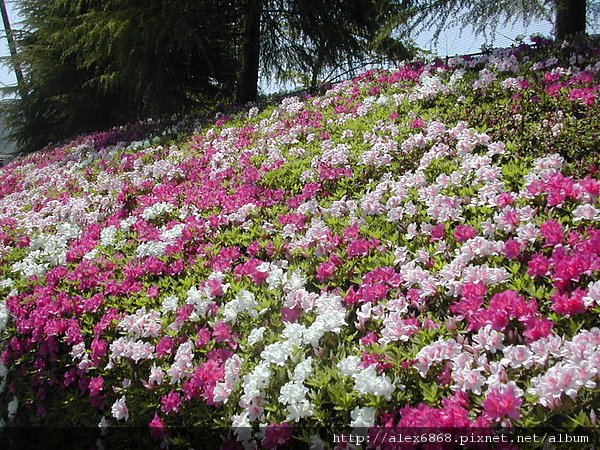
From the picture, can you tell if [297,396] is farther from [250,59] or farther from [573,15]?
[250,59]

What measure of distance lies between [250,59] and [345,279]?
29.0 feet

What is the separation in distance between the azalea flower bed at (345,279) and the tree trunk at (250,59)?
5008 millimetres

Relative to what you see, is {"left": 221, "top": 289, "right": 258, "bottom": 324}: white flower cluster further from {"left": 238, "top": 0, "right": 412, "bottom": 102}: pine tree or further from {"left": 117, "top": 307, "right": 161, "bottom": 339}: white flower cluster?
{"left": 238, "top": 0, "right": 412, "bottom": 102}: pine tree

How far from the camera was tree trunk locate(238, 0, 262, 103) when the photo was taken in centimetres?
1071

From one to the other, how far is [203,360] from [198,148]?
515cm

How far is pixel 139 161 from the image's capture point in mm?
7863

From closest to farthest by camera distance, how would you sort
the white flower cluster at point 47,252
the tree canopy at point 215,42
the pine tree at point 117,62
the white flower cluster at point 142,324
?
1. the white flower cluster at point 142,324
2. the white flower cluster at point 47,252
3. the tree canopy at point 215,42
4. the pine tree at point 117,62

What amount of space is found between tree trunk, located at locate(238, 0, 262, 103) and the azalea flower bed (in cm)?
501

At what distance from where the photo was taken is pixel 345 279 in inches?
130

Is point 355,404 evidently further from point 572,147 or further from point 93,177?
point 93,177

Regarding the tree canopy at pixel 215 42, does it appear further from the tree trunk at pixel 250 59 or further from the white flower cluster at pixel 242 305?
the white flower cluster at pixel 242 305

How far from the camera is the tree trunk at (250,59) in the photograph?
10.7 m

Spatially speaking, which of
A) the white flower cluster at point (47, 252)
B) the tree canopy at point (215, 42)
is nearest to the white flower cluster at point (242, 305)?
the white flower cluster at point (47, 252)

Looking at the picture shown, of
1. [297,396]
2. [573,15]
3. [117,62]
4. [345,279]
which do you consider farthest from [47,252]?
[573,15]
